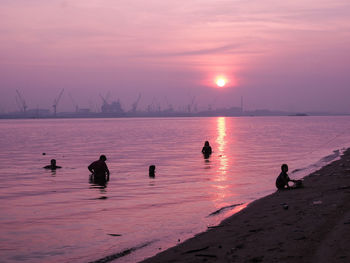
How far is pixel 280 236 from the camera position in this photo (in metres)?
11.3

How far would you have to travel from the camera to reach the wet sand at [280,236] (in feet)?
31.7

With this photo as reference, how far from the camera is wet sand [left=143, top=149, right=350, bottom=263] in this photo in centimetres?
966

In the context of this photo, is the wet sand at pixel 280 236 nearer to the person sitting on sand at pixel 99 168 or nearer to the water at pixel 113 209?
the water at pixel 113 209

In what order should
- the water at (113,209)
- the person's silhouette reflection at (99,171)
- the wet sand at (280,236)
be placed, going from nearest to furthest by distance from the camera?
the wet sand at (280,236) → the water at (113,209) → the person's silhouette reflection at (99,171)

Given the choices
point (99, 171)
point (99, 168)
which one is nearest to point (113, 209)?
point (99, 168)

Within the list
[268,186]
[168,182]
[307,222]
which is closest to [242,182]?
[268,186]

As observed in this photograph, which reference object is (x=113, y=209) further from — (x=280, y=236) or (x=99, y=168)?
(x=280, y=236)

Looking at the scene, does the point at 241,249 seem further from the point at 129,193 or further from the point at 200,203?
the point at 129,193

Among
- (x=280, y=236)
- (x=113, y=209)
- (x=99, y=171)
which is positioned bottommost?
(x=113, y=209)

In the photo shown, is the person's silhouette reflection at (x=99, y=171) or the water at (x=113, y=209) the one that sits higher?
the person's silhouette reflection at (x=99, y=171)

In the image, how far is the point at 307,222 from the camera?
41.2 ft

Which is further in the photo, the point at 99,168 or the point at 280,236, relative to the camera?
the point at 99,168

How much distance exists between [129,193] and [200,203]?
185 inches

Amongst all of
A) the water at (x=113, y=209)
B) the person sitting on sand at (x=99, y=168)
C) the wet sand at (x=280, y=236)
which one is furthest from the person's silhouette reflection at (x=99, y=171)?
the wet sand at (x=280, y=236)
